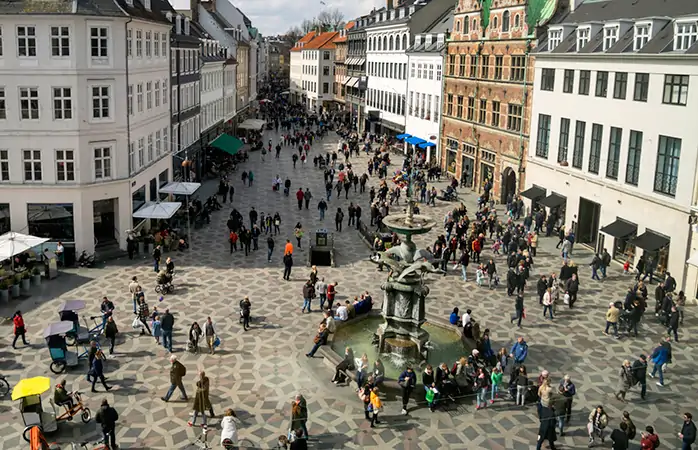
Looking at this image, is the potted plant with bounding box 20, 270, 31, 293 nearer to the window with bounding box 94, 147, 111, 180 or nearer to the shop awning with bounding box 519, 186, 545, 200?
the window with bounding box 94, 147, 111, 180

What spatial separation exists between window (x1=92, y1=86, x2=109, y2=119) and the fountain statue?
16.5m

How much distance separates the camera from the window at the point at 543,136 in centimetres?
3956

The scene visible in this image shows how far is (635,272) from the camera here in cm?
3086

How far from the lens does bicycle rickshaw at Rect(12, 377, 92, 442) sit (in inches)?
622

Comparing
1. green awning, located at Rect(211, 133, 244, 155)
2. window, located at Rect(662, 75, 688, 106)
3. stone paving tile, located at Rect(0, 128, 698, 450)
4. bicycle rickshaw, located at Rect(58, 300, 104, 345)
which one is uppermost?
window, located at Rect(662, 75, 688, 106)

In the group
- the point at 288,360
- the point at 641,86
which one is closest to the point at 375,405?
the point at 288,360

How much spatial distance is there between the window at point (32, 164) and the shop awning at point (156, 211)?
473 cm

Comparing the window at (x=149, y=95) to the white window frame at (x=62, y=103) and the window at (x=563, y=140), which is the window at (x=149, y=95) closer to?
the white window frame at (x=62, y=103)

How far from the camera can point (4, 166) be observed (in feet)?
97.0

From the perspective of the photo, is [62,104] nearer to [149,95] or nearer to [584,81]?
[149,95]

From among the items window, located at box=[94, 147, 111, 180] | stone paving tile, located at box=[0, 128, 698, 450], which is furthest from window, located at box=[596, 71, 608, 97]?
window, located at box=[94, 147, 111, 180]

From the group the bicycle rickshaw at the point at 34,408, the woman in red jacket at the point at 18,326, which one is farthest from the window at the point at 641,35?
the woman in red jacket at the point at 18,326

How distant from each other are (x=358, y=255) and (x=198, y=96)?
23553 millimetres

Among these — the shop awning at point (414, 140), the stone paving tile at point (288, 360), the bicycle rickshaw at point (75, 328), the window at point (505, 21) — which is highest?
the window at point (505, 21)
